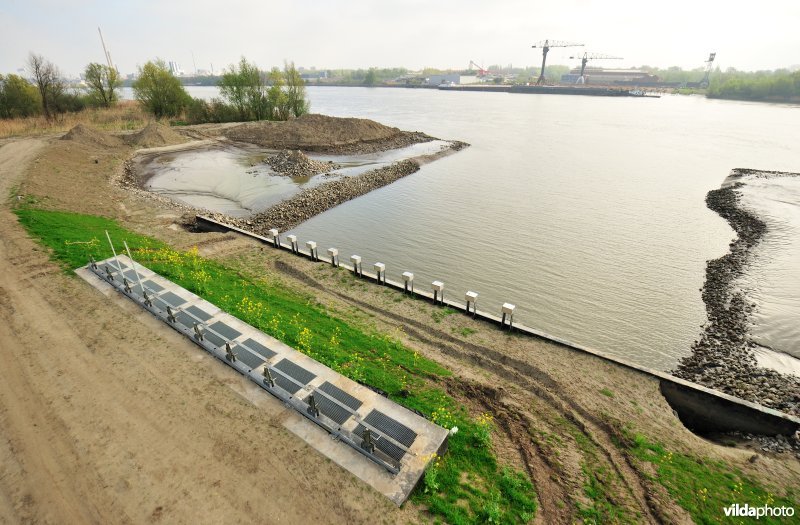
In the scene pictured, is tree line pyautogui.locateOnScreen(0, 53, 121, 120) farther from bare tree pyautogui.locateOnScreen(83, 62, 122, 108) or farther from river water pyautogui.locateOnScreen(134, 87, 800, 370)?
river water pyautogui.locateOnScreen(134, 87, 800, 370)

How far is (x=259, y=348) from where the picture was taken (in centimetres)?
1198

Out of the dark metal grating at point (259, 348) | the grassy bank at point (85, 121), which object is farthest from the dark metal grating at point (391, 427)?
the grassy bank at point (85, 121)

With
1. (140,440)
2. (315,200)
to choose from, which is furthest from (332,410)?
(315,200)

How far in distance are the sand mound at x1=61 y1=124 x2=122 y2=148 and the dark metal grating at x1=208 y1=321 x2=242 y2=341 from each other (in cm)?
4756

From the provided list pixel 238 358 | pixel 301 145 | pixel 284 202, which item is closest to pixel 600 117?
pixel 301 145

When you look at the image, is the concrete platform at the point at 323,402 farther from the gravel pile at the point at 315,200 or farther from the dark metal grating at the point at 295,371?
the gravel pile at the point at 315,200

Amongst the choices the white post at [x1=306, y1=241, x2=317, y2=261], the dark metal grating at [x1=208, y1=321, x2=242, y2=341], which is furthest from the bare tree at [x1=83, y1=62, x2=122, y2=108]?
the dark metal grating at [x1=208, y1=321, x2=242, y2=341]

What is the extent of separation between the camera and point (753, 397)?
1340cm

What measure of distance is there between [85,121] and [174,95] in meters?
15.9

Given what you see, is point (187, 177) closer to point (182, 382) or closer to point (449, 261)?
point (449, 261)

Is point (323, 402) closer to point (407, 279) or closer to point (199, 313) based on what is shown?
point (199, 313)

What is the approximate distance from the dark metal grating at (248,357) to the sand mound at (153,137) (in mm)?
52589

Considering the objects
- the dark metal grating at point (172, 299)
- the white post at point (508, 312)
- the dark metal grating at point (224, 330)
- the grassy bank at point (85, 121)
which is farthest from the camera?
the grassy bank at point (85, 121)

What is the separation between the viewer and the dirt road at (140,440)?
746cm
